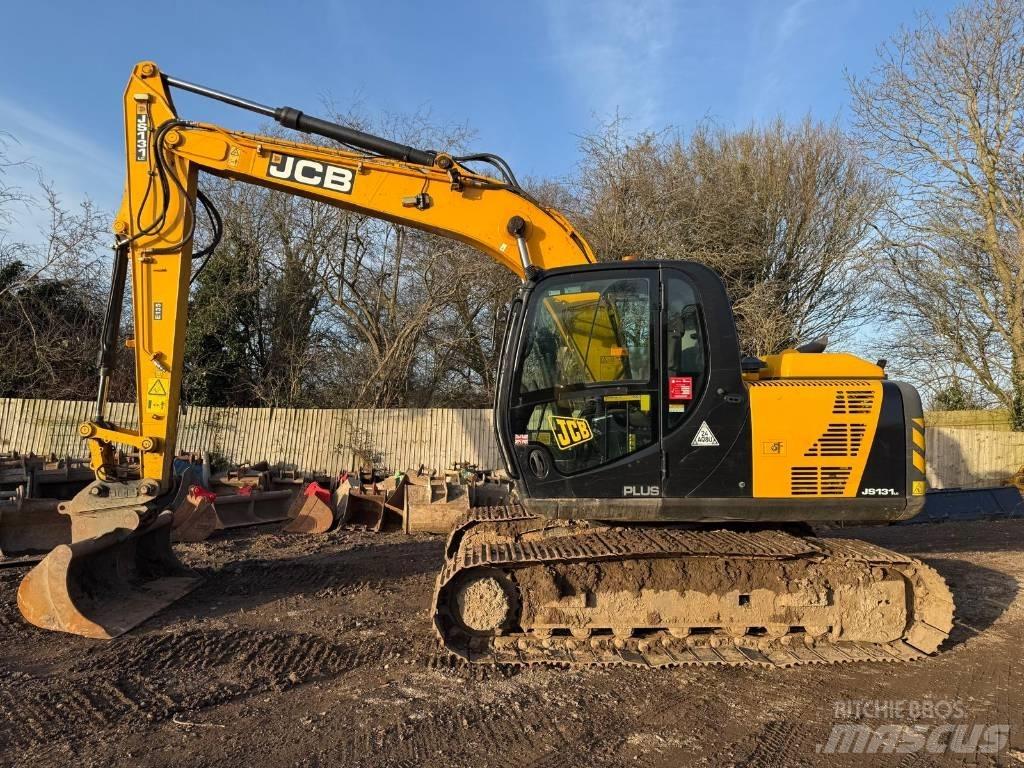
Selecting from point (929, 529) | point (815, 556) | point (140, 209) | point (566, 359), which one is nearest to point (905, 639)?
point (815, 556)

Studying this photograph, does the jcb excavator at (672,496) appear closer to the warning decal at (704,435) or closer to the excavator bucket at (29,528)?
the warning decal at (704,435)

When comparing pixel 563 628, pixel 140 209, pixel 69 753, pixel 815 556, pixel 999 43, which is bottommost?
pixel 69 753

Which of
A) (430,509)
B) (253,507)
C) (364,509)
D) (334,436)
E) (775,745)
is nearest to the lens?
(775,745)

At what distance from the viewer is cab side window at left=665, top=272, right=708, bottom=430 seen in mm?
4539

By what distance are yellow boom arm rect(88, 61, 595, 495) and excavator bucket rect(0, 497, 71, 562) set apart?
2738mm

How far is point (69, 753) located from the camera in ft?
10.3

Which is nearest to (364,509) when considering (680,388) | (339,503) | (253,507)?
(339,503)

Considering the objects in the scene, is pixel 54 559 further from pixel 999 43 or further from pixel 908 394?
pixel 999 43

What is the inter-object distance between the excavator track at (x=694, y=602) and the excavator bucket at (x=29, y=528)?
527 cm

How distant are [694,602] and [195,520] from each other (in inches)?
267

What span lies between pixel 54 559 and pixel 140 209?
9.04 ft

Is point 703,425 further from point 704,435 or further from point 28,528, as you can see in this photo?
point 28,528

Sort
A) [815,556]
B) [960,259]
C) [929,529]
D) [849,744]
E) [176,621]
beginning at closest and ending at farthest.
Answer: [849,744] < [815,556] < [176,621] < [929,529] < [960,259]

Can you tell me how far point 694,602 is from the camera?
459 centimetres
